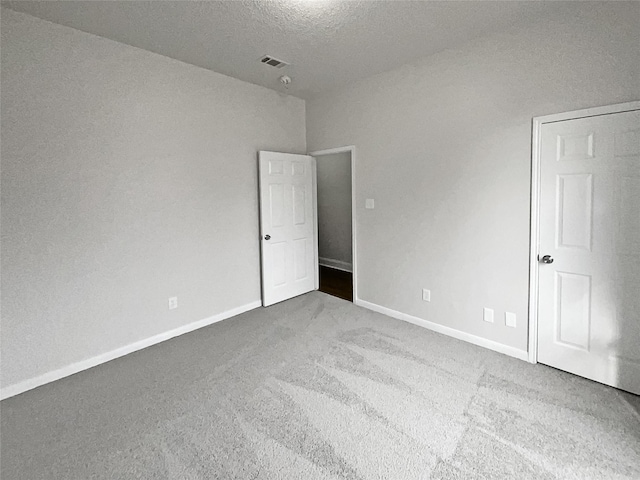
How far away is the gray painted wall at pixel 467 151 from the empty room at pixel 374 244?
0.7 inches

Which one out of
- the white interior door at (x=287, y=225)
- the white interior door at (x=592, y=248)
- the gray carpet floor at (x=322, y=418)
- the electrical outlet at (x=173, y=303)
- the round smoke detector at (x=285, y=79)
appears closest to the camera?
the gray carpet floor at (x=322, y=418)

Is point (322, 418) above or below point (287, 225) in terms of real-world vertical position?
below

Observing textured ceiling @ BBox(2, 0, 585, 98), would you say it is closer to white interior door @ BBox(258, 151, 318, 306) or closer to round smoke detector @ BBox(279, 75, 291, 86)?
round smoke detector @ BBox(279, 75, 291, 86)

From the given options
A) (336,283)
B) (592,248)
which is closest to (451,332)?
(592,248)

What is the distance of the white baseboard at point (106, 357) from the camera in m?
2.43

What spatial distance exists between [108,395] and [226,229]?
187cm

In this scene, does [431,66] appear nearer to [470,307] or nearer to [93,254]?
[470,307]

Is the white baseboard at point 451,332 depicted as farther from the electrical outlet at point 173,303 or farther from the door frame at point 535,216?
the electrical outlet at point 173,303

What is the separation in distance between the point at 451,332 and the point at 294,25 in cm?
302

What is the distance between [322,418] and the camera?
205 centimetres

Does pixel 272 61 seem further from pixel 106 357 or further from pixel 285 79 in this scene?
pixel 106 357

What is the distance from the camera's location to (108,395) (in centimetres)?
235

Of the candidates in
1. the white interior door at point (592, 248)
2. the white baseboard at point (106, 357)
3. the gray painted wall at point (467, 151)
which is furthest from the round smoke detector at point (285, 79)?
the white baseboard at point (106, 357)

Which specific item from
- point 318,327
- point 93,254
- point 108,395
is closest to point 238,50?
point 93,254
